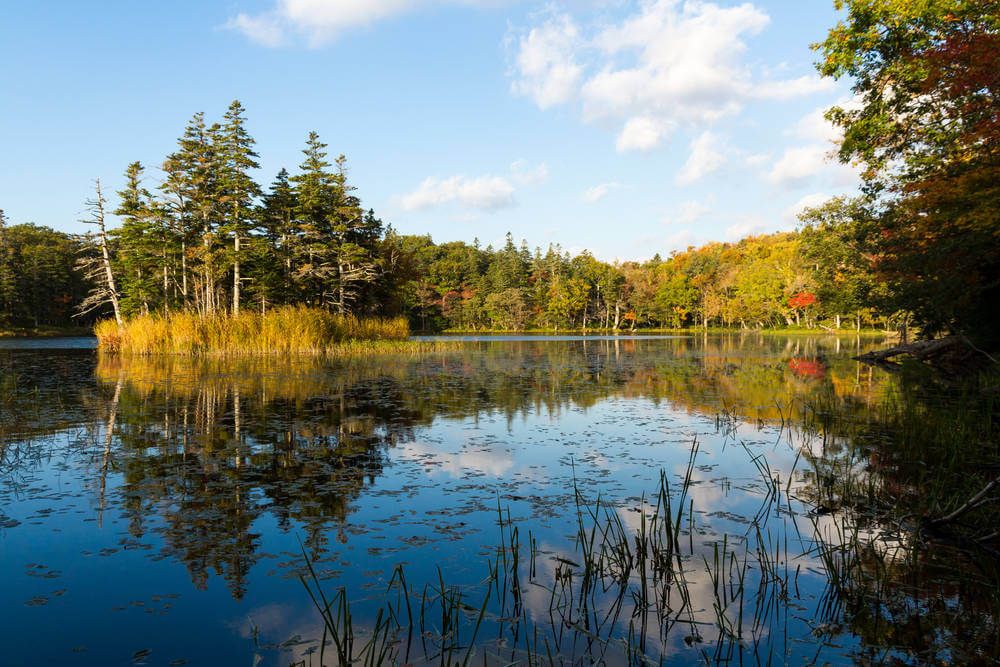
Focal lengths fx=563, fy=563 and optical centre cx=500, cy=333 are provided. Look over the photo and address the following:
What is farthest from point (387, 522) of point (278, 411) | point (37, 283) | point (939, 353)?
point (37, 283)

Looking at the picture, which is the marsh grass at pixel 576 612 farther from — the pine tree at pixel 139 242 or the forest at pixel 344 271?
the pine tree at pixel 139 242

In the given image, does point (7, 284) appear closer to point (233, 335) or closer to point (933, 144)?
point (233, 335)

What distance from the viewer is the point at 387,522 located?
5.43 m

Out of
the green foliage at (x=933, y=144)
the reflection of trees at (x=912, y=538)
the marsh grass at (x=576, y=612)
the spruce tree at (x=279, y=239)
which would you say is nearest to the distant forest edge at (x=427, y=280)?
the spruce tree at (x=279, y=239)

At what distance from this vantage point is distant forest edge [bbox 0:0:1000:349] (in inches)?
569

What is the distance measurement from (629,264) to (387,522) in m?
92.2

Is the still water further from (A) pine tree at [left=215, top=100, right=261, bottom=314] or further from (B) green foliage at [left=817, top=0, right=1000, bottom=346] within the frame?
(A) pine tree at [left=215, top=100, right=261, bottom=314]

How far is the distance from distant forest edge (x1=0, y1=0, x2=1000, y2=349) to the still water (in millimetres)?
7719

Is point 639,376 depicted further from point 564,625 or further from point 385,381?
point 564,625

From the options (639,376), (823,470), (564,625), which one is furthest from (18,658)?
(639,376)

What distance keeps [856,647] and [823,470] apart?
415cm

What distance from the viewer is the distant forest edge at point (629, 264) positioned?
14445mm

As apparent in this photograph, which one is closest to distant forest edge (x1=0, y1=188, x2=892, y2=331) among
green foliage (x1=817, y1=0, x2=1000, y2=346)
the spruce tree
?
the spruce tree

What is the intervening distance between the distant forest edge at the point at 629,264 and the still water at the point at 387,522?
304 inches
